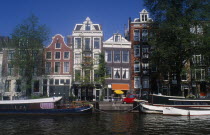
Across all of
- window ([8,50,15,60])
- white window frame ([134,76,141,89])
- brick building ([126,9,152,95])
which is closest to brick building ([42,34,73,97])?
window ([8,50,15,60])

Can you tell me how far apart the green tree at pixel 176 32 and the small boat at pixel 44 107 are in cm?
1349

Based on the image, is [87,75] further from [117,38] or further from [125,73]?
[117,38]

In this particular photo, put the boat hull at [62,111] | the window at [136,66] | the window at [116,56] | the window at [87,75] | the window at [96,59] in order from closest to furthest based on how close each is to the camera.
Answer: the boat hull at [62,111]
the window at [87,75]
the window at [96,59]
the window at [116,56]
the window at [136,66]

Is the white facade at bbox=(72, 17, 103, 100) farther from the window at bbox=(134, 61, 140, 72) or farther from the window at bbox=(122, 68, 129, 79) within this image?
the window at bbox=(134, 61, 140, 72)

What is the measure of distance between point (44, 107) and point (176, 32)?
2057 centimetres

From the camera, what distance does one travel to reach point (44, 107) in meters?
28.9

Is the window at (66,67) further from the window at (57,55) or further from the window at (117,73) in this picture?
the window at (117,73)

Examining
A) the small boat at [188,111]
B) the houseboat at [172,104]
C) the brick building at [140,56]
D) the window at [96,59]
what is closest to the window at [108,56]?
the window at [96,59]

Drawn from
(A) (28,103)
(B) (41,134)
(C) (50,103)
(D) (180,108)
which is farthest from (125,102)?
(B) (41,134)

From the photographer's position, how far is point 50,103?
94.8ft

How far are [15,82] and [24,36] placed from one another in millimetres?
10211

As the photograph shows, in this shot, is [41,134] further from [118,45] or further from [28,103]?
[118,45]

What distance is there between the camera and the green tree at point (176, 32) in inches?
1268

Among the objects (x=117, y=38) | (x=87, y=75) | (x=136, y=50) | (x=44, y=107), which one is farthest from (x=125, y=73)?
(x=44, y=107)
